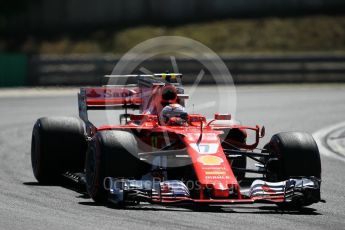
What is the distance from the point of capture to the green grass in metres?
45.8

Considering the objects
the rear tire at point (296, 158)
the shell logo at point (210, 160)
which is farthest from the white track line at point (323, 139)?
the shell logo at point (210, 160)

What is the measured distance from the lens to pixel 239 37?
154 feet

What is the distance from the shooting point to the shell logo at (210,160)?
1133 centimetres

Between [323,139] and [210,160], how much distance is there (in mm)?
8482

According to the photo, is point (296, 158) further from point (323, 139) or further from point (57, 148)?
point (323, 139)

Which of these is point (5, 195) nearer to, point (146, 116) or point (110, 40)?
point (146, 116)

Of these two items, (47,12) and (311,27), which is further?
(47,12)

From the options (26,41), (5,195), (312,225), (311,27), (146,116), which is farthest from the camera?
(26,41)

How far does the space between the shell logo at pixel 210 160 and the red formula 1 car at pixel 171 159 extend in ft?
0.04

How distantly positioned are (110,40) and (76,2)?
15.5 feet

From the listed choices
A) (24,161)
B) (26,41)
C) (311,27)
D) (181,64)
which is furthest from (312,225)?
(26,41)

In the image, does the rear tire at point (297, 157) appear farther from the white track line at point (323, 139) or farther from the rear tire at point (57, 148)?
the white track line at point (323, 139)

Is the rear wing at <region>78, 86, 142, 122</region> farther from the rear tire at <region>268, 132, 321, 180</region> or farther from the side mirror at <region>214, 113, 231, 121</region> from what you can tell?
the rear tire at <region>268, 132, 321, 180</region>

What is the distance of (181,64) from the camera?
1378 inches
